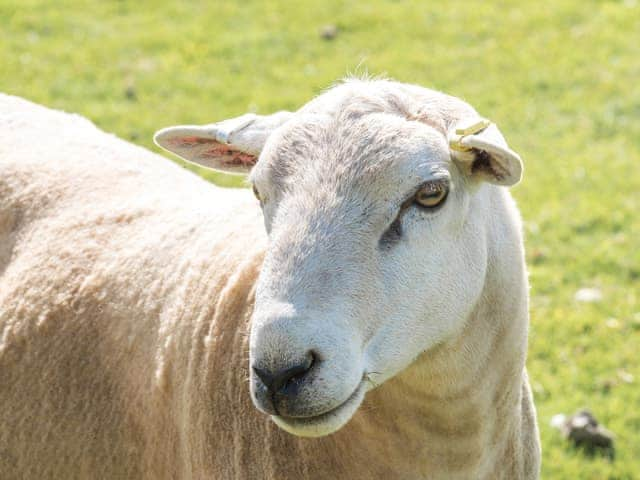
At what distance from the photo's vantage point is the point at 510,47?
9852 mm

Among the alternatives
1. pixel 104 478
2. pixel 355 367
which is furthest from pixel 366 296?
pixel 104 478

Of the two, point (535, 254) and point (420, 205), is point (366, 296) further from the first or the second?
point (535, 254)

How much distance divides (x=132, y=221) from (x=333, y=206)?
148 cm

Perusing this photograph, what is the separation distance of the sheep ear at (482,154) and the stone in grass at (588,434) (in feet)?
8.61

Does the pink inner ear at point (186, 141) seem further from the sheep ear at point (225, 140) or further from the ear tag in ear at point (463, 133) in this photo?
→ the ear tag in ear at point (463, 133)

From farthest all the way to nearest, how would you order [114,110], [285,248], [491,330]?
[114,110] < [491,330] < [285,248]

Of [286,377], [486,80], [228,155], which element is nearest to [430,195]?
[286,377]

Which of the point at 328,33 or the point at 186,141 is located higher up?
the point at 186,141

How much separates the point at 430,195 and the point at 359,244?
0.28 metres

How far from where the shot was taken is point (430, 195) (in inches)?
120

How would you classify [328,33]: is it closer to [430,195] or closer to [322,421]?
[430,195]

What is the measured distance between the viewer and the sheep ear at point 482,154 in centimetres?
305

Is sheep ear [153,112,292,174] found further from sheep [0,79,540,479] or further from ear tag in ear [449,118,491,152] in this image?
ear tag in ear [449,118,491,152]

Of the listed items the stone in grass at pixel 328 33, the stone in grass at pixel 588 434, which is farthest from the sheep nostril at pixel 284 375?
the stone in grass at pixel 328 33
